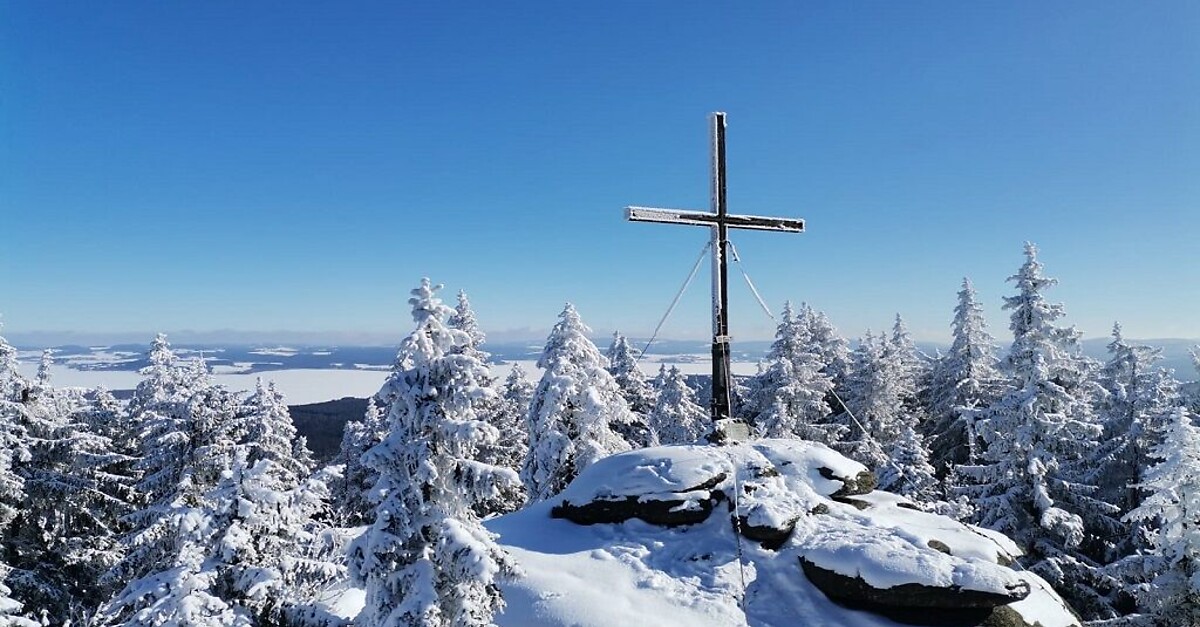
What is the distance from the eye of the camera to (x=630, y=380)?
133 ft

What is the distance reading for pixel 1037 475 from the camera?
23375mm

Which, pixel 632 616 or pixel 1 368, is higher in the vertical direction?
pixel 1 368

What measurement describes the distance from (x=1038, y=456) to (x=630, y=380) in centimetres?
2267


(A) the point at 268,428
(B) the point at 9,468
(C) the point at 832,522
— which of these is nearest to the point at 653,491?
(C) the point at 832,522

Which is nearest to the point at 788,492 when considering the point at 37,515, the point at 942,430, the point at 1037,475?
the point at 1037,475

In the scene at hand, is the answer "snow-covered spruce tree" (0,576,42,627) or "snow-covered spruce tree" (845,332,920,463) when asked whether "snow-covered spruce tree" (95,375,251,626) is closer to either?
"snow-covered spruce tree" (0,576,42,627)

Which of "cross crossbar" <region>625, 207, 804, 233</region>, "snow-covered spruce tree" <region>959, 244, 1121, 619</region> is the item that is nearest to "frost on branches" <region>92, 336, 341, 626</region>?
"cross crossbar" <region>625, 207, 804, 233</region>

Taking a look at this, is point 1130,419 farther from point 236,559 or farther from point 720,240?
point 236,559

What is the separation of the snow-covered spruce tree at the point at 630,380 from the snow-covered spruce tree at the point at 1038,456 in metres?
20.2

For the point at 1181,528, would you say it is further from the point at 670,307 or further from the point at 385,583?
the point at 385,583

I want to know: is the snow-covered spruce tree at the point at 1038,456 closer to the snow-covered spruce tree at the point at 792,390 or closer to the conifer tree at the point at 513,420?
the snow-covered spruce tree at the point at 792,390

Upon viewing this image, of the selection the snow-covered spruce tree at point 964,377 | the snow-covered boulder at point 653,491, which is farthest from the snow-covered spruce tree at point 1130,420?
the snow-covered boulder at point 653,491

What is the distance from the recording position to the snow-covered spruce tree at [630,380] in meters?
40.7

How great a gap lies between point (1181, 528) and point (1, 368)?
38.5m
